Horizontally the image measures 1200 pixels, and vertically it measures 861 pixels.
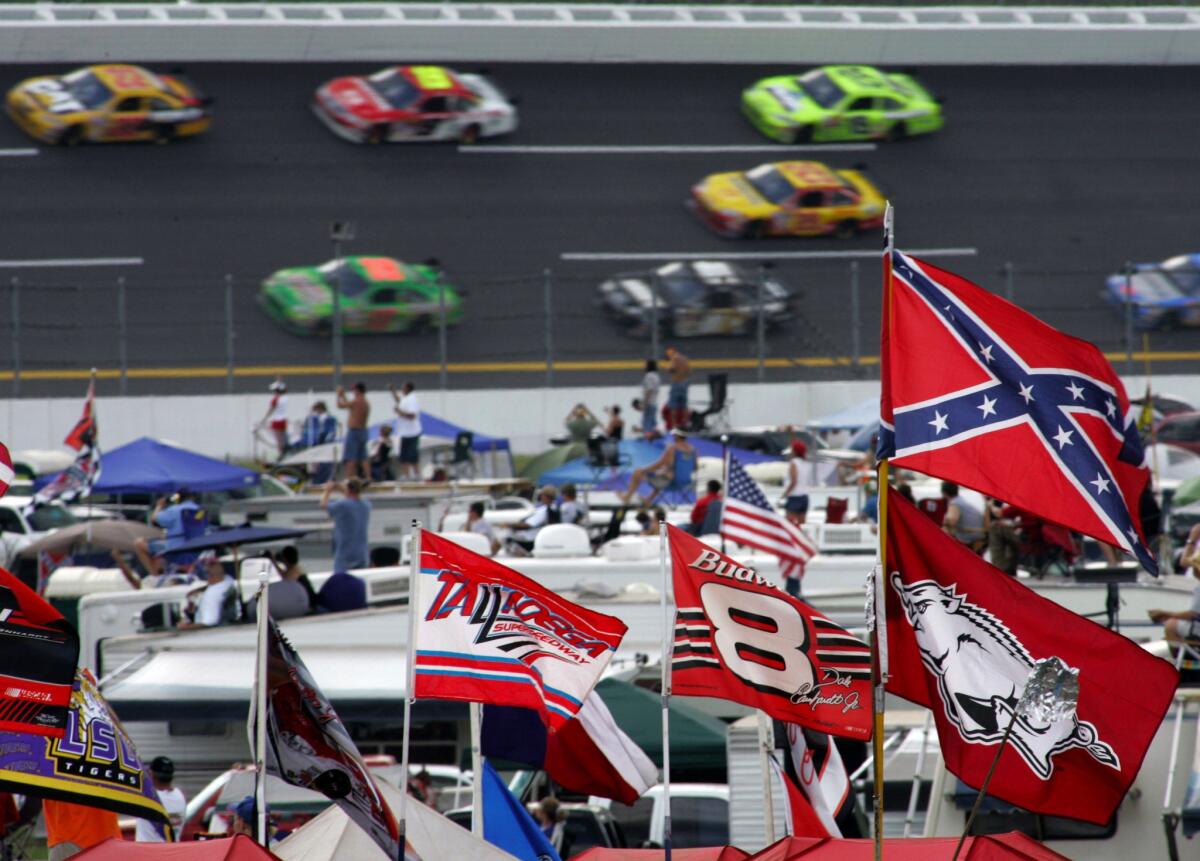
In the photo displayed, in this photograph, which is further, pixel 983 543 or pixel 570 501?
pixel 570 501

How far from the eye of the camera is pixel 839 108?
38000mm

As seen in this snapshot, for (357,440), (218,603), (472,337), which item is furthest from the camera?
(472,337)

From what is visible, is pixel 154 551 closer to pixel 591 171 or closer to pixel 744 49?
pixel 591 171

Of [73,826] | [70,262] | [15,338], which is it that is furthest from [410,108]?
[73,826]

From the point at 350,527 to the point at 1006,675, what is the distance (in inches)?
415

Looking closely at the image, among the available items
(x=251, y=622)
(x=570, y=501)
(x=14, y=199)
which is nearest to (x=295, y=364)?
(x=14, y=199)

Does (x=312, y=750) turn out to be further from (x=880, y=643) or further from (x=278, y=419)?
(x=278, y=419)

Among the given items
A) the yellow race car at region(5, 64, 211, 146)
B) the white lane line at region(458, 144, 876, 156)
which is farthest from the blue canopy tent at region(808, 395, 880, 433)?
the yellow race car at region(5, 64, 211, 146)

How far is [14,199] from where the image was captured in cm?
3469

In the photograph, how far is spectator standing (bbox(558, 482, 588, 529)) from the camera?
18938mm

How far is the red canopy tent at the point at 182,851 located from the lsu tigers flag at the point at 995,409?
9.60ft

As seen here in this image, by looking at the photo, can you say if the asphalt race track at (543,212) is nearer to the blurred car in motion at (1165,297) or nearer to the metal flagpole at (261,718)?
the blurred car in motion at (1165,297)

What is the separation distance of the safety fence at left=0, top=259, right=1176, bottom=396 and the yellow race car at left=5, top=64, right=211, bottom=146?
361 centimetres

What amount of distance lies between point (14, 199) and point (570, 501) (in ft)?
63.2
